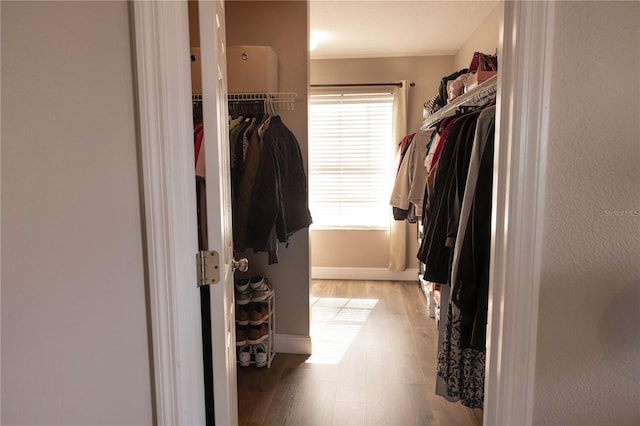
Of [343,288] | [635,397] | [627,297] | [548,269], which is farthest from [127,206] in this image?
[343,288]

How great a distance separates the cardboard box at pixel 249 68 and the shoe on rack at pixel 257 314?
130 cm

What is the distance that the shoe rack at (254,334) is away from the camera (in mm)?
2320

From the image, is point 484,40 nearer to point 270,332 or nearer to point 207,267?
point 270,332

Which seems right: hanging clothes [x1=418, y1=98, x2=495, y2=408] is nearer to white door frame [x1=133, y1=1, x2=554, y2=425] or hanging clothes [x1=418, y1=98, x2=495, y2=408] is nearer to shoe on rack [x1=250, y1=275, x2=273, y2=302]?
white door frame [x1=133, y1=1, x2=554, y2=425]

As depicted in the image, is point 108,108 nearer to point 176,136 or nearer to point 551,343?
point 176,136

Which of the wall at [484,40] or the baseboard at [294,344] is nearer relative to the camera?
the baseboard at [294,344]

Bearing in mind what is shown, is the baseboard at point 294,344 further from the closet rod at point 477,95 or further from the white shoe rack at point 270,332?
the closet rod at point 477,95

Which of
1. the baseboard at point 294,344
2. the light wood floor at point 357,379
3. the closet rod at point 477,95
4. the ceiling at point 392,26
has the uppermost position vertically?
the ceiling at point 392,26

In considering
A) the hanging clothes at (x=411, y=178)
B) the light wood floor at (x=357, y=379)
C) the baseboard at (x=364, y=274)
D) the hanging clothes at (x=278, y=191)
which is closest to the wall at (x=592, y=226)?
the light wood floor at (x=357, y=379)

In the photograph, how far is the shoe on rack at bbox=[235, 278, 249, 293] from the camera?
2287mm

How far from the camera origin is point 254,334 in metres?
2.33

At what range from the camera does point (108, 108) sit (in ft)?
2.54

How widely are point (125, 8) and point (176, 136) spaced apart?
277 mm

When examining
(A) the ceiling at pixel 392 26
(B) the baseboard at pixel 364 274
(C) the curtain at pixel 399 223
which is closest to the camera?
(A) the ceiling at pixel 392 26
